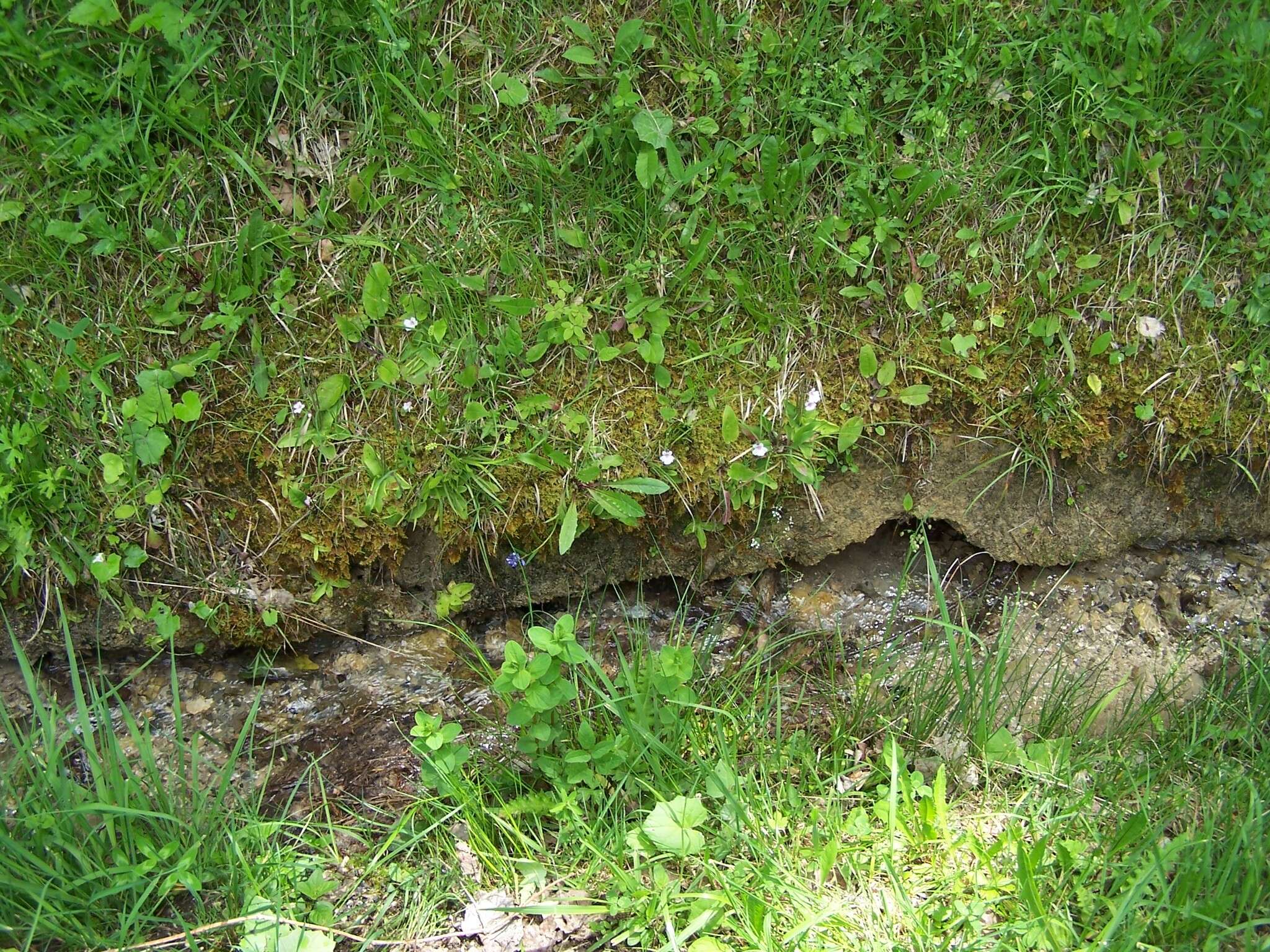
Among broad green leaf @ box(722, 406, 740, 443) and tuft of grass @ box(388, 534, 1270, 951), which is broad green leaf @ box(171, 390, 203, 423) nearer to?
tuft of grass @ box(388, 534, 1270, 951)

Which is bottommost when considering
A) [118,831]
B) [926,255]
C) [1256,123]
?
[118,831]

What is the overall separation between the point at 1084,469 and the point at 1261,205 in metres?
0.92

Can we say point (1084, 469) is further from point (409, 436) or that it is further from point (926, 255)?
point (409, 436)

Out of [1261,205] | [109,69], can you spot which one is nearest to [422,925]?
[109,69]

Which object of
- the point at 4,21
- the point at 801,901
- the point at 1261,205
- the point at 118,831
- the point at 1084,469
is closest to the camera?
the point at 801,901

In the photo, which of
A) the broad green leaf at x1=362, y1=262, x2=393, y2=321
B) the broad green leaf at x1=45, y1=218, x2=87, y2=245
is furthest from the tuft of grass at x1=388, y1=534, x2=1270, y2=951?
the broad green leaf at x1=45, y1=218, x2=87, y2=245

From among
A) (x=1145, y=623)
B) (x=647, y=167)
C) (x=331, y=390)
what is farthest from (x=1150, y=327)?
(x=331, y=390)

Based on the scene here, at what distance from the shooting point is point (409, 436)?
2482 millimetres

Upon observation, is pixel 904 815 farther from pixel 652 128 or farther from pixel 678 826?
pixel 652 128

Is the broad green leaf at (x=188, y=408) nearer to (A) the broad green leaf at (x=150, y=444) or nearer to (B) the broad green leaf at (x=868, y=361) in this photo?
(A) the broad green leaf at (x=150, y=444)

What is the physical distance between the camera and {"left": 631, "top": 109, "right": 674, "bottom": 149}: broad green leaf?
96.3 inches

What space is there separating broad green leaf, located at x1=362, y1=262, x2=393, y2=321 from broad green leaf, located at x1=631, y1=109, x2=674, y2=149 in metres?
0.81

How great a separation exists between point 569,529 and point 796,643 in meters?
0.79

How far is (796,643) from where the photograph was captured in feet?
8.75
